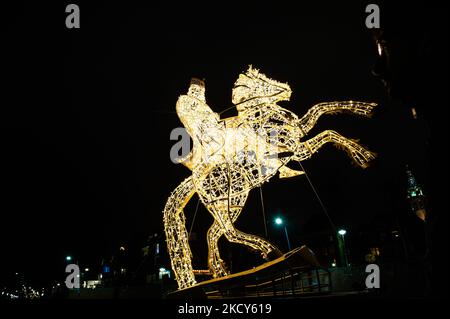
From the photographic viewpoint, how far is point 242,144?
336 inches

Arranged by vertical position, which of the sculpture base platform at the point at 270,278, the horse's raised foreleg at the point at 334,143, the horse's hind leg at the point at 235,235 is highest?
the horse's raised foreleg at the point at 334,143

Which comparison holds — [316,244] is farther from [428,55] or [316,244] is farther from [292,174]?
[428,55]

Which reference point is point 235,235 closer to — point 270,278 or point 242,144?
point 270,278

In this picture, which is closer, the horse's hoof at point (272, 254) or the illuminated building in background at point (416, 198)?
the horse's hoof at point (272, 254)

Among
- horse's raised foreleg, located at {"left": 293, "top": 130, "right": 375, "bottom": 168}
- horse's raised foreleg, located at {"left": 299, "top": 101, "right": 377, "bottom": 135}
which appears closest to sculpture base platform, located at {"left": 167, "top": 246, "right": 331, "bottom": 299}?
horse's raised foreleg, located at {"left": 293, "top": 130, "right": 375, "bottom": 168}

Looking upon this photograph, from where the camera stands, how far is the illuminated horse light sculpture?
8.39 meters

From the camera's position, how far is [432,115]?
3.21 m

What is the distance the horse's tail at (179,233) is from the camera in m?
8.66

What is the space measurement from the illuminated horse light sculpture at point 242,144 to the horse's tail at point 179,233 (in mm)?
25

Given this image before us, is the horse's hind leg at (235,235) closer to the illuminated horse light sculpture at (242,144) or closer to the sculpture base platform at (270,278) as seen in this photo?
the illuminated horse light sculpture at (242,144)

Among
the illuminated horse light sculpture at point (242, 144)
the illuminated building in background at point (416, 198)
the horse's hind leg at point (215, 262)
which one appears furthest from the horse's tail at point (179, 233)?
the illuminated building in background at point (416, 198)

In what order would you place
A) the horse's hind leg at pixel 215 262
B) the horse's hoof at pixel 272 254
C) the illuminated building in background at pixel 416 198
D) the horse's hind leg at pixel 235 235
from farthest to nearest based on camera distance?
the illuminated building in background at pixel 416 198
the horse's hind leg at pixel 215 262
the horse's hind leg at pixel 235 235
the horse's hoof at pixel 272 254

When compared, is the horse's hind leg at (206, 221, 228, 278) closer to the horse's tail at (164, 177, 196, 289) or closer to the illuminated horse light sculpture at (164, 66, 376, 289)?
the illuminated horse light sculpture at (164, 66, 376, 289)

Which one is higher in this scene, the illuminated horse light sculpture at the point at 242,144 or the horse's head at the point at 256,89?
the horse's head at the point at 256,89
